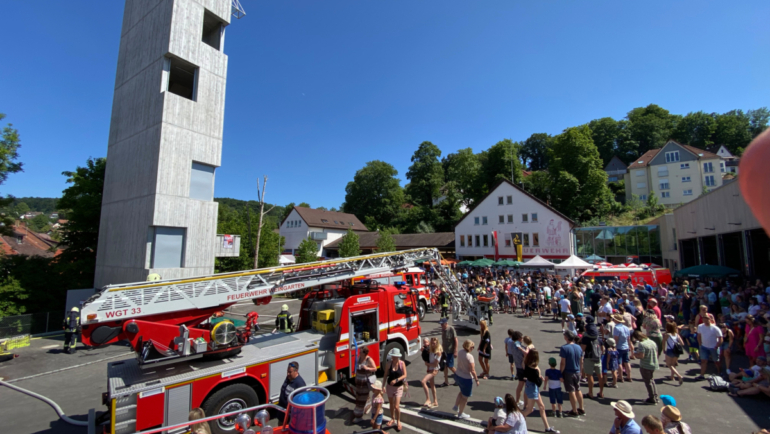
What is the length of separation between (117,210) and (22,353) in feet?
26.0

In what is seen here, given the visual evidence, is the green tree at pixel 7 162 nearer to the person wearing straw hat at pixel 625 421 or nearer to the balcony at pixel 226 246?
the balcony at pixel 226 246

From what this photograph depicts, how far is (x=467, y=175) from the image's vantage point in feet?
193

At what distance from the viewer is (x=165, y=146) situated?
1827 centimetres

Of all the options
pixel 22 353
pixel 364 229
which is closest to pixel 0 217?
pixel 22 353

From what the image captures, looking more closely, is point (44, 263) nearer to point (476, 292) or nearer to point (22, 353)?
point (22, 353)

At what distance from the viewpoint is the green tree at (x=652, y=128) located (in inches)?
2648

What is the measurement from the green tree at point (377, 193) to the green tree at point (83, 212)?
46.4 m

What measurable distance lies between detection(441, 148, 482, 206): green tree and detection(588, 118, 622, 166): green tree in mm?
29277

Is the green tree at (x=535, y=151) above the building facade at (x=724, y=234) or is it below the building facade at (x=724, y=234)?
above

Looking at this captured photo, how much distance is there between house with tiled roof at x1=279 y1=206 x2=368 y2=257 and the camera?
177 feet

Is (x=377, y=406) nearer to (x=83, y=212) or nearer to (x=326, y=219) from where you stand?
(x=83, y=212)

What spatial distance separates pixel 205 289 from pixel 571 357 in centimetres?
825

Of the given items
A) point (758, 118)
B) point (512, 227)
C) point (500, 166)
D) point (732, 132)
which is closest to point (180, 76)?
point (512, 227)

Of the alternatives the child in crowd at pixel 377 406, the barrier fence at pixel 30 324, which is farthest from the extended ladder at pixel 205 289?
the barrier fence at pixel 30 324
